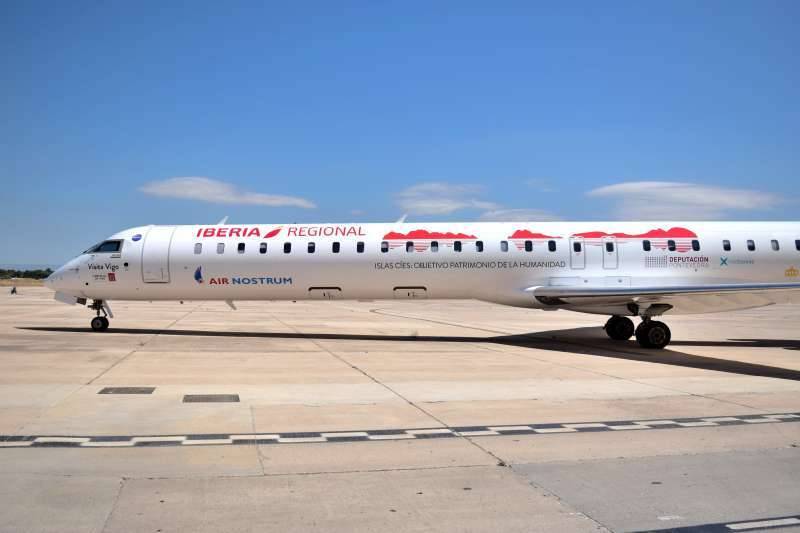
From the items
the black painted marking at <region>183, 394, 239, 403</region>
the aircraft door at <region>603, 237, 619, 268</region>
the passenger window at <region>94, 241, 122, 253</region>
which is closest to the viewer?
the black painted marking at <region>183, 394, 239, 403</region>

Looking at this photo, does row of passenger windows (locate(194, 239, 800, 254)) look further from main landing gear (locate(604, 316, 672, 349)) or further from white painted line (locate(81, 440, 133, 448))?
white painted line (locate(81, 440, 133, 448))

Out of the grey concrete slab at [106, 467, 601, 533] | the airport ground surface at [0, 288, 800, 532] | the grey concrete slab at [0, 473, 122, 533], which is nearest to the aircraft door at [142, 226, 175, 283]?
the airport ground surface at [0, 288, 800, 532]

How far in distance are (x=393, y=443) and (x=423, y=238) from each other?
12264 mm

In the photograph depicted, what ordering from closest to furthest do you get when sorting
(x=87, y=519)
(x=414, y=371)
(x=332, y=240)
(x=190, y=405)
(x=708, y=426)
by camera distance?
(x=87, y=519)
(x=708, y=426)
(x=190, y=405)
(x=414, y=371)
(x=332, y=240)

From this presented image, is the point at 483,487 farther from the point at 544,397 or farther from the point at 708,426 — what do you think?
the point at 544,397

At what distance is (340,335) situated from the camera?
67.0ft

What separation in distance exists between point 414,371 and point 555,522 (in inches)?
308

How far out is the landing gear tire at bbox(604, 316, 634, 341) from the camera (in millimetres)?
20391

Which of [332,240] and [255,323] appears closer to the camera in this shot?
[332,240]

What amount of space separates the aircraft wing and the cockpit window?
1193cm

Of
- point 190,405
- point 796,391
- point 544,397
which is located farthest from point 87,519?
point 796,391

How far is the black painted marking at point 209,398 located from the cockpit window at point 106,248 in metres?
11.6

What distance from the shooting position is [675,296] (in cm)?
1723

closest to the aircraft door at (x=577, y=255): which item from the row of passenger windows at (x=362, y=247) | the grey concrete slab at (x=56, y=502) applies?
the row of passenger windows at (x=362, y=247)
